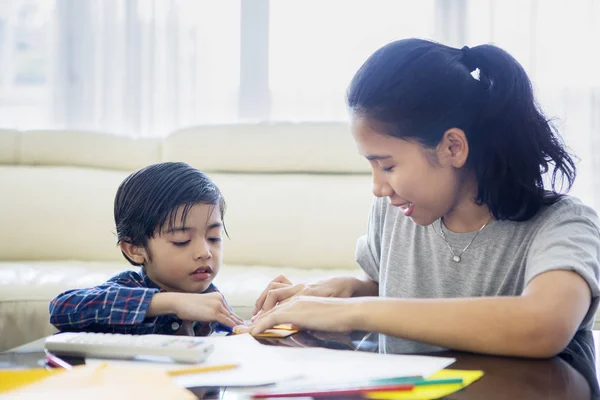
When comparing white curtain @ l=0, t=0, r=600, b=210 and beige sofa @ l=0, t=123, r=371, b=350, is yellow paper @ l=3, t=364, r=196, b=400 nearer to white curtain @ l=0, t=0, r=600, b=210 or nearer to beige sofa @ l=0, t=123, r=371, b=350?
beige sofa @ l=0, t=123, r=371, b=350

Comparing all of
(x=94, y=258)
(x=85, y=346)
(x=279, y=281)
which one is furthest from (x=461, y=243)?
(x=94, y=258)

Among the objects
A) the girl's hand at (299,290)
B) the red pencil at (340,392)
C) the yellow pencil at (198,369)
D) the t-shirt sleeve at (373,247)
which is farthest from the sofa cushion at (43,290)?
the red pencil at (340,392)

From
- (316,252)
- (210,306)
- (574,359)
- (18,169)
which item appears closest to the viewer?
(574,359)

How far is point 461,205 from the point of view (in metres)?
1.20

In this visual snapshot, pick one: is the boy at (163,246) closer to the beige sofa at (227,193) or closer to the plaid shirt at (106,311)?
the plaid shirt at (106,311)

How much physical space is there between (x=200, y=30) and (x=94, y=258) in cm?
127

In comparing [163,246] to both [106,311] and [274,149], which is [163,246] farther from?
[274,149]

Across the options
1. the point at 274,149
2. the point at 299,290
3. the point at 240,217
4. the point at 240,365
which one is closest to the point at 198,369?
the point at 240,365

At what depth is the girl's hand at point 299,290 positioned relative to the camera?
1.14m

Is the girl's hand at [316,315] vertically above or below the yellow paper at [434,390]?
below

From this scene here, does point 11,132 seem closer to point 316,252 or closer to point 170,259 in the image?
point 316,252

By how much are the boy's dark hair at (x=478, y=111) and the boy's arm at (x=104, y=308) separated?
0.45 metres

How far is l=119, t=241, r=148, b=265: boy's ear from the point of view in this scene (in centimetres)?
132

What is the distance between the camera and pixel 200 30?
3.34m
